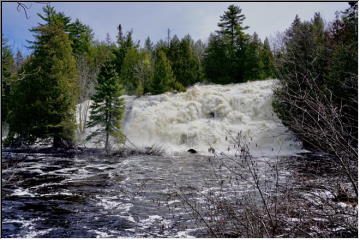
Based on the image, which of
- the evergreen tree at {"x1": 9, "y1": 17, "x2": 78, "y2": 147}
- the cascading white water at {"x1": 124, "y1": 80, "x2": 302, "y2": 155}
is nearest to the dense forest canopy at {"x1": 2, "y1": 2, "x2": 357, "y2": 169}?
the evergreen tree at {"x1": 9, "y1": 17, "x2": 78, "y2": 147}

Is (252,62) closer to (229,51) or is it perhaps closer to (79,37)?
A: (229,51)

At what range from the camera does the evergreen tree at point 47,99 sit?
64.0 ft

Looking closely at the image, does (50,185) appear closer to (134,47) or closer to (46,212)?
(46,212)

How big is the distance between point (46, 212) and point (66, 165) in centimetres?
662

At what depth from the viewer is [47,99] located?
768 inches

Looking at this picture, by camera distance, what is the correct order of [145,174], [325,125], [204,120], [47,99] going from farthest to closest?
1. [204,120]
2. [47,99]
3. [145,174]
4. [325,125]

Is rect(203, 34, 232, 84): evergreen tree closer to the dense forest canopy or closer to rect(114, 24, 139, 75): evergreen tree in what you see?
the dense forest canopy

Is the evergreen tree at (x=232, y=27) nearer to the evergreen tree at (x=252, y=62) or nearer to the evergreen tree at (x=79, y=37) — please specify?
the evergreen tree at (x=252, y=62)

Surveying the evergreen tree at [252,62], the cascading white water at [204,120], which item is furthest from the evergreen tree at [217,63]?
the cascading white water at [204,120]

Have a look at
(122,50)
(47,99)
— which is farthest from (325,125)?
(122,50)

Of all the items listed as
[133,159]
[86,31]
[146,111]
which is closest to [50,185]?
[133,159]

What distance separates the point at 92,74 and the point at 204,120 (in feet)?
39.3

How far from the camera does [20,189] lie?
9.85 metres

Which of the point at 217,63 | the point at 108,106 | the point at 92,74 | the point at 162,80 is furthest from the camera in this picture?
the point at 217,63
